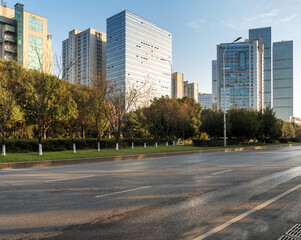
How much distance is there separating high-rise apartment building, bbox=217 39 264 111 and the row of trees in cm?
13633

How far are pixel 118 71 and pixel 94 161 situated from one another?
13688 cm

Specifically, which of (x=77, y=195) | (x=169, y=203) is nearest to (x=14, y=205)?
(x=77, y=195)

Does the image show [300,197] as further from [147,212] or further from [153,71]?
[153,71]

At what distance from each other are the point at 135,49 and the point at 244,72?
80541 mm

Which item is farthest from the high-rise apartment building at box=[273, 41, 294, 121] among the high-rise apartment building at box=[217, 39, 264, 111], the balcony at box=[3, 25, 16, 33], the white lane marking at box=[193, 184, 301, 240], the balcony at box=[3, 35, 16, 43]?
the white lane marking at box=[193, 184, 301, 240]

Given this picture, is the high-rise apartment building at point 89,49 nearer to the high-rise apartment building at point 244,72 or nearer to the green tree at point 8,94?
the high-rise apartment building at point 244,72

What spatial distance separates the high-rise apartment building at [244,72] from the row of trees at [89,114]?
136 meters

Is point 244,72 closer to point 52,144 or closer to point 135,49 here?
point 135,49

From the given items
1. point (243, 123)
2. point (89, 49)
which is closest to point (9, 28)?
point (243, 123)

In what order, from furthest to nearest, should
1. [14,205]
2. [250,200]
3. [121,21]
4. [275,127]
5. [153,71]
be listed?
[153,71]
[121,21]
[275,127]
[250,200]
[14,205]

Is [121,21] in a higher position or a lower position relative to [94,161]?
higher

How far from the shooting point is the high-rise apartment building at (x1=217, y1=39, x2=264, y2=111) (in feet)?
587

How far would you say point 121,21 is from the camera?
149 meters

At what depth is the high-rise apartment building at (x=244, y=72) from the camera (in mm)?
178875
